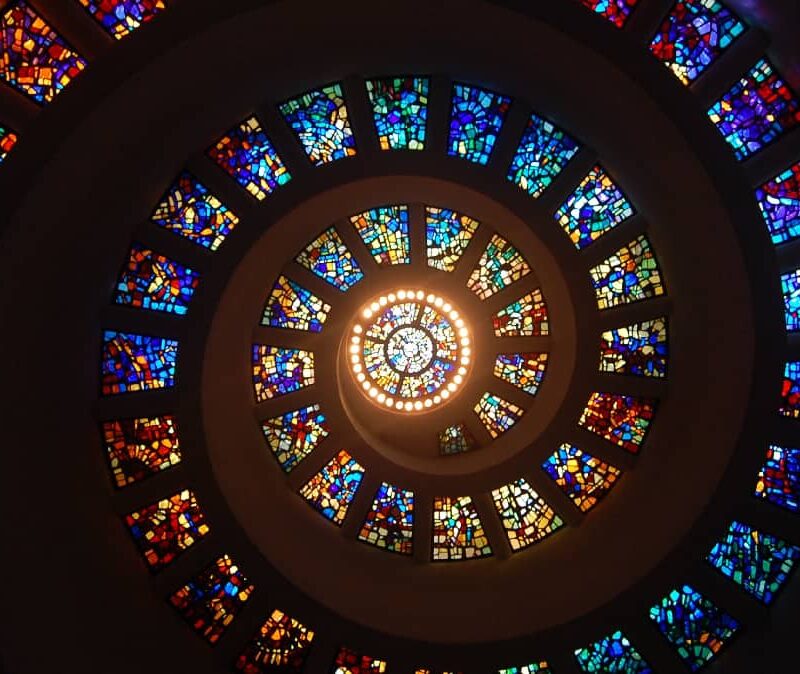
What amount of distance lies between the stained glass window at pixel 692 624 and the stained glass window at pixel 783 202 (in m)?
4.80

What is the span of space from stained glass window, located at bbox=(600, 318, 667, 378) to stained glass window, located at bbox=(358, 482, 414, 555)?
3.50 meters

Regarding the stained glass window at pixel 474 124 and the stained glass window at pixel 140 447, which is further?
the stained glass window at pixel 140 447

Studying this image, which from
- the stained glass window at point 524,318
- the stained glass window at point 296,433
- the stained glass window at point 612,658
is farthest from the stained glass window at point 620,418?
the stained glass window at point 296,433

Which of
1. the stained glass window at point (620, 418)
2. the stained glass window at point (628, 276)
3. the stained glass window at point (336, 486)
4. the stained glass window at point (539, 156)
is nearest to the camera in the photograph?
the stained glass window at point (539, 156)

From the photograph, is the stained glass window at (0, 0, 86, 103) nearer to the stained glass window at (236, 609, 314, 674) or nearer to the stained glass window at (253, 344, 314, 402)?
the stained glass window at (253, 344, 314, 402)

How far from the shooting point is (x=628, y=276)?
972 centimetres

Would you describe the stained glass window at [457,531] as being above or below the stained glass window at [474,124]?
below

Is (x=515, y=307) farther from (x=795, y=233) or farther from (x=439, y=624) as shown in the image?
(x=439, y=624)

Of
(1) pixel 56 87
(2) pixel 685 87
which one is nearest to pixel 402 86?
(2) pixel 685 87

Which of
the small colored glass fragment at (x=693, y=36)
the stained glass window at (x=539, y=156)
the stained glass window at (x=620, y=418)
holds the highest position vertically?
the small colored glass fragment at (x=693, y=36)

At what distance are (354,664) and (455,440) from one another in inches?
139

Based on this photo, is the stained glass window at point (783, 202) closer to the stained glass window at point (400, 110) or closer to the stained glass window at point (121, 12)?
the stained glass window at point (400, 110)

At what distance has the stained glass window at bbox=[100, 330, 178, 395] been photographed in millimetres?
9148

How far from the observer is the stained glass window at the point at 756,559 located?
9.48 meters
